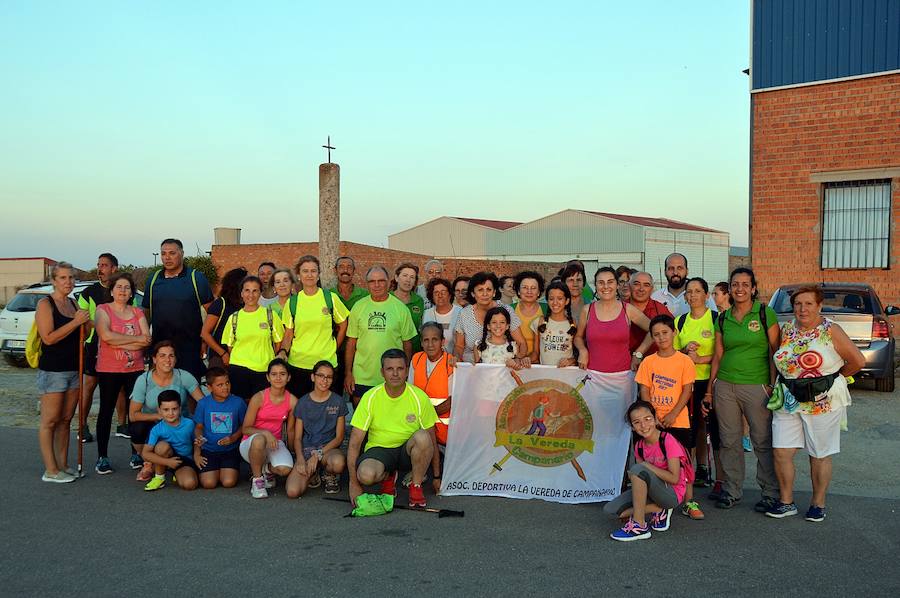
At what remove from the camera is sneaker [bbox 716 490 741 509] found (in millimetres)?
6262

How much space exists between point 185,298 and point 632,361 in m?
4.36

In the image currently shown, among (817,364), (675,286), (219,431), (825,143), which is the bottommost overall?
(219,431)

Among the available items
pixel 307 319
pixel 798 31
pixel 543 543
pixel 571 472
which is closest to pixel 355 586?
pixel 543 543

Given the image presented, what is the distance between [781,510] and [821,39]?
13.6 meters

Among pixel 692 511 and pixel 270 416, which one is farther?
pixel 270 416

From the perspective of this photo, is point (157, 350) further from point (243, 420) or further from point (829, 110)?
point (829, 110)

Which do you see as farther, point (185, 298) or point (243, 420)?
point (185, 298)

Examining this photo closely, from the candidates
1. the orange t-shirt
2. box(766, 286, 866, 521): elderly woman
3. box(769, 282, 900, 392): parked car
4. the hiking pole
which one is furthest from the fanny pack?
box(769, 282, 900, 392): parked car

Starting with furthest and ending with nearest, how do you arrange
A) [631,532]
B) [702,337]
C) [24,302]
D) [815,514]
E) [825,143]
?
[825,143]
[24,302]
[702,337]
[815,514]
[631,532]

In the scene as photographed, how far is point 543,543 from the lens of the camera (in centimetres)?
538

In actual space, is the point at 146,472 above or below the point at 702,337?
below

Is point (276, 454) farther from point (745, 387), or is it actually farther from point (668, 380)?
point (745, 387)

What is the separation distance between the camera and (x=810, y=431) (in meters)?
5.93

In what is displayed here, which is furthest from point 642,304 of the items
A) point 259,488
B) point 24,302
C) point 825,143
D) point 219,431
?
point 24,302
